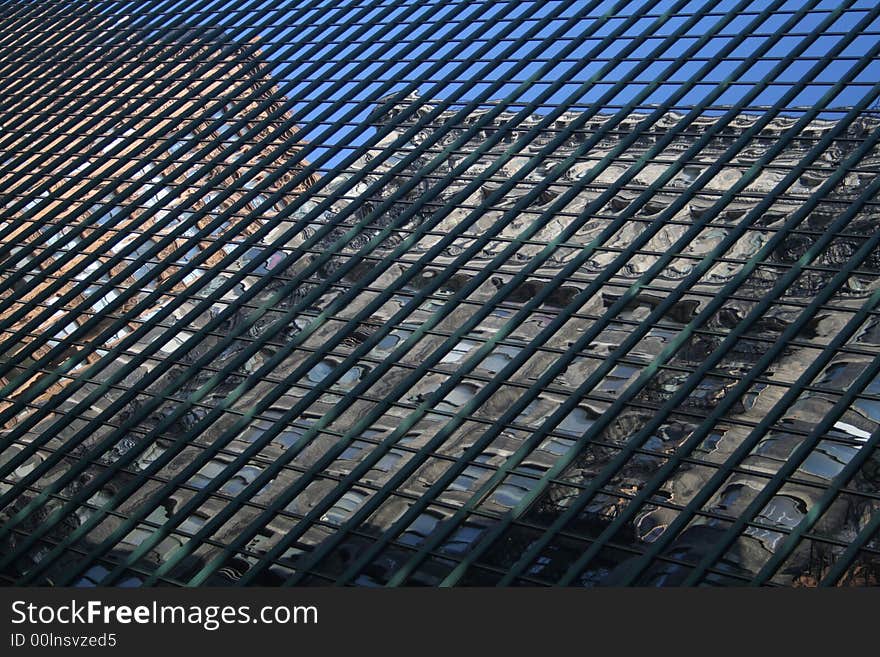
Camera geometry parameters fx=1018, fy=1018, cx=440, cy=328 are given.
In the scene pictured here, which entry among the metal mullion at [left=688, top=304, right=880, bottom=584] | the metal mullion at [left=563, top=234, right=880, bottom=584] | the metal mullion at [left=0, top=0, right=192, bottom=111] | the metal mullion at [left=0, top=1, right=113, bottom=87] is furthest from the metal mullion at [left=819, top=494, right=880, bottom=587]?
the metal mullion at [left=0, top=1, right=113, bottom=87]

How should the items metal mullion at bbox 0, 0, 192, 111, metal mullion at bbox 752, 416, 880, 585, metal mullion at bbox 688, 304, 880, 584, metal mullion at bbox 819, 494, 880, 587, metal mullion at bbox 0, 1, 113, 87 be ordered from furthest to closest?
metal mullion at bbox 0, 1, 113, 87, metal mullion at bbox 0, 0, 192, 111, metal mullion at bbox 688, 304, 880, 584, metal mullion at bbox 752, 416, 880, 585, metal mullion at bbox 819, 494, 880, 587

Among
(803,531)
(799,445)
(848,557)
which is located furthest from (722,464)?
(848,557)

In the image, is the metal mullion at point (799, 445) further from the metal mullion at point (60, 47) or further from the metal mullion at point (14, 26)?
the metal mullion at point (14, 26)

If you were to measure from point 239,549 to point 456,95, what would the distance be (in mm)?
9227

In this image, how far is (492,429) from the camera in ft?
32.7

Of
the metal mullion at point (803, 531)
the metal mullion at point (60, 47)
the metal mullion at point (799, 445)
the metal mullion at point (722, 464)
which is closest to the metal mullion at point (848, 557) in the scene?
the metal mullion at point (803, 531)

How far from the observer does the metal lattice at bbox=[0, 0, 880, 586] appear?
9711 millimetres

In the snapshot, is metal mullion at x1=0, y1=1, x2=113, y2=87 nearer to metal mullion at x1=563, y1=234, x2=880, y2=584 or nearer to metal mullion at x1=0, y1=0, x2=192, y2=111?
metal mullion at x1=0, y1=0, x2=192, y2=111

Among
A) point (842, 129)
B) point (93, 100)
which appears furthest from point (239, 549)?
point (93, 100)

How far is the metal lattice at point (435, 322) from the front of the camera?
971cm

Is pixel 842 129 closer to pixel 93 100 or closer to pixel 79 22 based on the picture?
pixel 93 100

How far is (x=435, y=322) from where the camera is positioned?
38.8 ft

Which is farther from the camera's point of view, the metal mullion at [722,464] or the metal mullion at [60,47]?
the metal mullion at [60,47]

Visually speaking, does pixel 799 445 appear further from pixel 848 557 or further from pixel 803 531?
pixel 848 557
